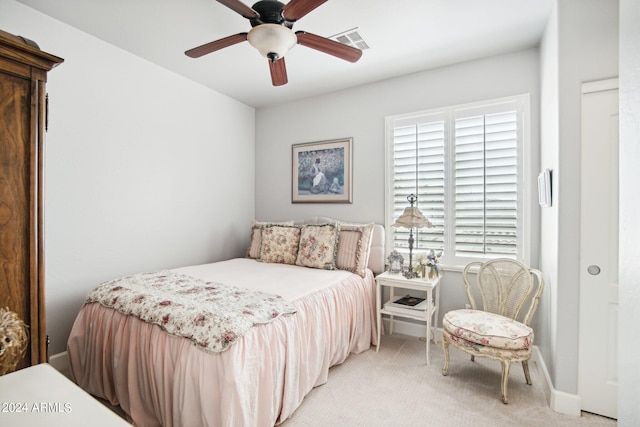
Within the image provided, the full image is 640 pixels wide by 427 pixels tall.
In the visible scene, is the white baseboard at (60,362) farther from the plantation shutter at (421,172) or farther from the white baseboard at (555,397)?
the white baseboard at (555,397)

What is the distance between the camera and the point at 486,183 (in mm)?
2967

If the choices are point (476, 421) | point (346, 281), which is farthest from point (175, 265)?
point (476, 421)

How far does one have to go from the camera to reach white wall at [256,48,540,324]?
2.89 meters

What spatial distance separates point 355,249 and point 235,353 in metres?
1.80

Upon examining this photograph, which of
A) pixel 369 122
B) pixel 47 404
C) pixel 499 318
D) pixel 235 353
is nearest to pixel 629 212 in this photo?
pixel 47 404

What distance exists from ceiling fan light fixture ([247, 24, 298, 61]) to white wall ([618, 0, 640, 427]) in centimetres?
160

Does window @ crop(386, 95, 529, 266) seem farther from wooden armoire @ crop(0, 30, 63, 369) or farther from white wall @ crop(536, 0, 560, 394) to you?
wooden armoire @ crop(0, 30, 63, 369)

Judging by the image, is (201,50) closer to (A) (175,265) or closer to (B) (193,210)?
(B) (193,210)

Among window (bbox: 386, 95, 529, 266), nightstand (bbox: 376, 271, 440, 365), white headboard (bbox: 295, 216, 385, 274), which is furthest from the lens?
white headboard (bbox: 295, 216, 385, 274)

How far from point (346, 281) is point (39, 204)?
2187 mm

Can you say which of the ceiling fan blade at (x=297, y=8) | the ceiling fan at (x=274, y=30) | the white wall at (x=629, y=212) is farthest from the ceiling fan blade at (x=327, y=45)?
the white wall at (x=629, y=212)

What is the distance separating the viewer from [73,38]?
99.8 inches

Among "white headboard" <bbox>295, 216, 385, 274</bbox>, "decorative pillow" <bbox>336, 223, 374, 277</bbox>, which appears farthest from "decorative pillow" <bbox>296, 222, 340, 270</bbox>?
"white headboard" <bbox>295, 216, 385, 274</bbox>

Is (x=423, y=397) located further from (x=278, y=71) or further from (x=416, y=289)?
(x=278, y=71)
